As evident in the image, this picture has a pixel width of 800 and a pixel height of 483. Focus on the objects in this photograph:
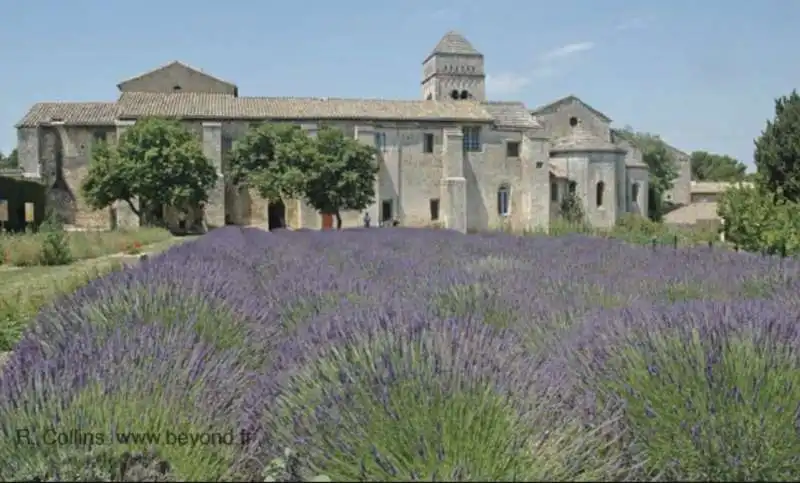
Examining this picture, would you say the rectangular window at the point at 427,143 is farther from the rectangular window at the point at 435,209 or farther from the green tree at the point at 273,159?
the green tree at the point at 273,159

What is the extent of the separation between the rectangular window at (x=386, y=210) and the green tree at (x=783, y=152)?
70.2 ft

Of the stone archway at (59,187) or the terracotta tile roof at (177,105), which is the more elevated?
the terracotta tile roof at (177,105)

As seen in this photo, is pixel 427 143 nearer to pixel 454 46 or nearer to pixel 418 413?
pixel 454 46

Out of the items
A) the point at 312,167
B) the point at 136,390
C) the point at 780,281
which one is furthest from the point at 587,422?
the point at 312,167

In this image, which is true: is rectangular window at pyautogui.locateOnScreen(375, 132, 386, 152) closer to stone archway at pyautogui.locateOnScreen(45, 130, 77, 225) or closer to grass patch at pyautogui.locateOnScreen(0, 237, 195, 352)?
stone archway at pyautogui.locateOnScreen(45, 130, 77, 225)

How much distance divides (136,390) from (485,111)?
41149mm

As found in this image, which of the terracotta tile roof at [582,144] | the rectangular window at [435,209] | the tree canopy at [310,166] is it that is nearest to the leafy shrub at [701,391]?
the tree canopy at [310,166]

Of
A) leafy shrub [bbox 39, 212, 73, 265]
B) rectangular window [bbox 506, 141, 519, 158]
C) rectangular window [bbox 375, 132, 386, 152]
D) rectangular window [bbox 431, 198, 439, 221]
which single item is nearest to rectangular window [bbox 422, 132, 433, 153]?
rectangular window [bbox 375, 132, 386, 152]

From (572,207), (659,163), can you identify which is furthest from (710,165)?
(572,207)

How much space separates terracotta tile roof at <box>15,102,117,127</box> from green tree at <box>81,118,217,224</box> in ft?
18.2

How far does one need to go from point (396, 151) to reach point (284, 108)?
6281 mm

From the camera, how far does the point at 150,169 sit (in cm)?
3180

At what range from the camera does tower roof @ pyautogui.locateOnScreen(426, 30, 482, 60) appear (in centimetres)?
5394

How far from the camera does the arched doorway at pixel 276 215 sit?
1521 inches
